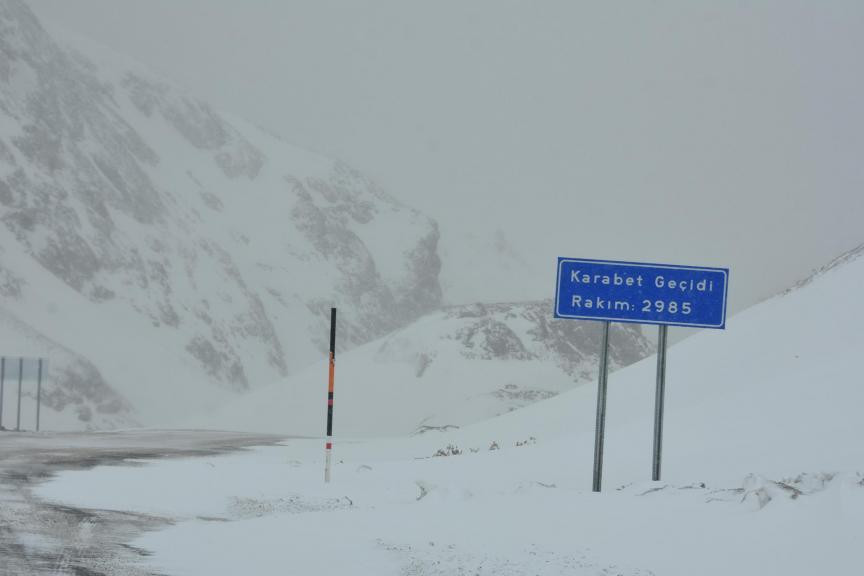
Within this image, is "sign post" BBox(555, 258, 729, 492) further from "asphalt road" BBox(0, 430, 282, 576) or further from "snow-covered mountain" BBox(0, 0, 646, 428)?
"snow-covered mountain" BBox(0, 0, 646, 428)

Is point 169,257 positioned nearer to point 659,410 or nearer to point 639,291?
point 639,291

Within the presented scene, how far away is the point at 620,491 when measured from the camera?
40.1 feet

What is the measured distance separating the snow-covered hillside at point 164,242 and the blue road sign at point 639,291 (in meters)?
82.9

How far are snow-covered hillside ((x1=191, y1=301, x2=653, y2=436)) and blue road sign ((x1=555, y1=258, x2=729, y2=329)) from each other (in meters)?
31.5

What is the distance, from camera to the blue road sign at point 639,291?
1391 cm

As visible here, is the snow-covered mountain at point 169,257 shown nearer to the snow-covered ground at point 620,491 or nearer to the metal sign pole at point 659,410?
the snow-covered ground at point 620,491

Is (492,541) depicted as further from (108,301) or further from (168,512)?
(108,301)

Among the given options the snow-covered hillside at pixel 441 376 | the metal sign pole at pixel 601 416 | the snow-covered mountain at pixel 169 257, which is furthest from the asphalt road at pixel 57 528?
the snow-covered mountain at pixel 169 257

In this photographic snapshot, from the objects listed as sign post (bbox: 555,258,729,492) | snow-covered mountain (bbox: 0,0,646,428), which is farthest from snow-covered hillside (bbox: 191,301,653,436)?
sign post (bbox: 555,258,729,492)

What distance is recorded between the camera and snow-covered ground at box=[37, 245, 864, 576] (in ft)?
28.8

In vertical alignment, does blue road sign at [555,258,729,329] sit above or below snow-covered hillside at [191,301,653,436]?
above

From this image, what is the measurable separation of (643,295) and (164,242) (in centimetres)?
12624

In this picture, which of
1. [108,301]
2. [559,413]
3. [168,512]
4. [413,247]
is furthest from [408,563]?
[413,247]

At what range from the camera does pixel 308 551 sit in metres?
9.45
